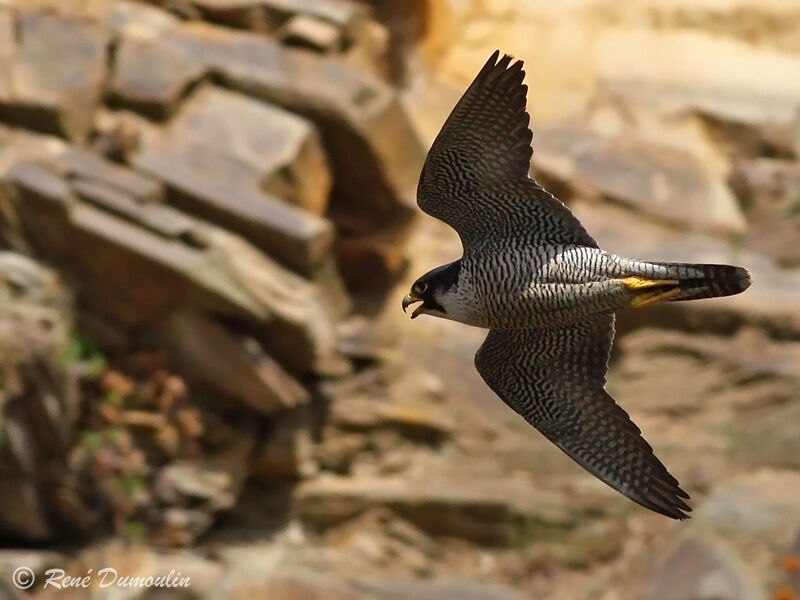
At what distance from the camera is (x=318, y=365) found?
297 inches

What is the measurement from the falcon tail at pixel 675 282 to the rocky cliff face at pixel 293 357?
2.99 m

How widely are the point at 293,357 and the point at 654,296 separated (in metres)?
3.69

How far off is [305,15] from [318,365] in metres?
2.09

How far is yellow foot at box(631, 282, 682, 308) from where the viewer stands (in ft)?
13.1

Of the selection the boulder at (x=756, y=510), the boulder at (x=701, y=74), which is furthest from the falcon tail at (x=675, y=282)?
the boulder at (x=701, y=74)

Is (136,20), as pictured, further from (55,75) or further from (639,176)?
(639,176)

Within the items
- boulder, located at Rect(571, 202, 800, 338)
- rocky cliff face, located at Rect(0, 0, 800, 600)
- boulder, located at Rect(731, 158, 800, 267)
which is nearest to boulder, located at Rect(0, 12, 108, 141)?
rocky cliff face, located at Rect(0, 0, 800, 600)

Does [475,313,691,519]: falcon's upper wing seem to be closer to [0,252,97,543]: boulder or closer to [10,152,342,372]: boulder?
[10,152,342,372]: boulder

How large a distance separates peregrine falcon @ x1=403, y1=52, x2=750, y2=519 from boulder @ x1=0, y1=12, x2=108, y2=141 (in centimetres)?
350

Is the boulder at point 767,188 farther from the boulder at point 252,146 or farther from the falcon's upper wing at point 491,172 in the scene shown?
the falcon's upper wing at point 491,172

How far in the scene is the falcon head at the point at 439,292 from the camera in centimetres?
419

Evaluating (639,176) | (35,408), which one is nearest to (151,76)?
(35,408)

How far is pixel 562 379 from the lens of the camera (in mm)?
4598

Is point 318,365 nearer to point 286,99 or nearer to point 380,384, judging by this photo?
point 380,384
